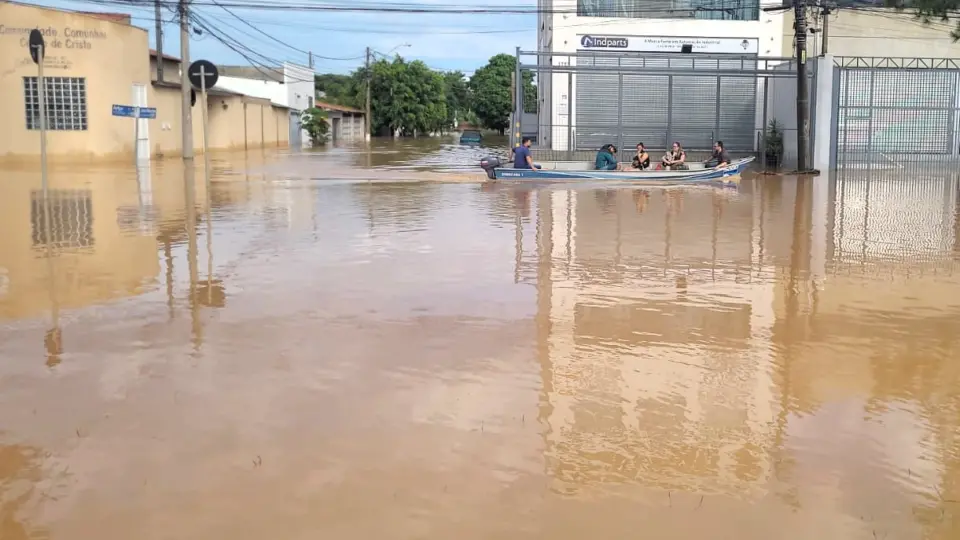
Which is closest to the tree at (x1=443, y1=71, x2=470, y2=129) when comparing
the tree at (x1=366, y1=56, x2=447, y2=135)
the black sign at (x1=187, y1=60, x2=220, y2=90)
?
the tree at (x1=366, y1=56, x2=447, y2=135)

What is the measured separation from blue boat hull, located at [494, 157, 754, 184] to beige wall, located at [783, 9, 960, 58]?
68.2ft

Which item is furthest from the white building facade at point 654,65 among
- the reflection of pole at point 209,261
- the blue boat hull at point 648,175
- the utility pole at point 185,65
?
the reflection of pole at point 209,261

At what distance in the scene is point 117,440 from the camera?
500 cm

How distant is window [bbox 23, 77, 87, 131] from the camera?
101ft

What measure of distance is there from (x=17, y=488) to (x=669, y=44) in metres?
34.6

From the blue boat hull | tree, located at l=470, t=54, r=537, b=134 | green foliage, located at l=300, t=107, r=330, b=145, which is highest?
tree, located at l=470, t=54, r=537, b=134

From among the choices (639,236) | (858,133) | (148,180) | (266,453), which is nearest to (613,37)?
(858,133)

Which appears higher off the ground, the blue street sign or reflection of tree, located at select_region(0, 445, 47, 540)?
the blue street sign

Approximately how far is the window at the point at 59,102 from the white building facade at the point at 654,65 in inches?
612

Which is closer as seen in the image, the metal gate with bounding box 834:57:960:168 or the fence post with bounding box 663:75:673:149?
the metal gate with bounding box 834:57:960:168

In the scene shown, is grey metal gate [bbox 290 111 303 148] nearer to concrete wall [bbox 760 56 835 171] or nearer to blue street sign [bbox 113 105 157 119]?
blue street sign [bbox 113 105 157 119]

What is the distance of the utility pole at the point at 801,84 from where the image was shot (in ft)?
81.0

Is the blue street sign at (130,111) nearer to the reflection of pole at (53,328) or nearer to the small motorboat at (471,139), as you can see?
the reflection of pole at (53,328)

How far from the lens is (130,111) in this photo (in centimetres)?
3134
